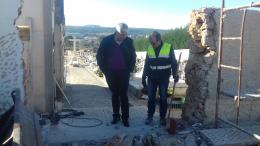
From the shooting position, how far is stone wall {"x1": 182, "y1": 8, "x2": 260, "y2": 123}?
783 cm

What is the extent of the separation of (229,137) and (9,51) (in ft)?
12.0

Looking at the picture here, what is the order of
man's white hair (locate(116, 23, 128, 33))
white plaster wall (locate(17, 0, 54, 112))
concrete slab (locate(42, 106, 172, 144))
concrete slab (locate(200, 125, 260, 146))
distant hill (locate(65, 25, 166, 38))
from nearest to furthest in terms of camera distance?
concrete slab (locate(200, 125, 260, 146)), concrete slab (locate(42, 106, 172, 144)), man's white hair (locate(116, 23, 128, 33)), white plaster wall (locate(17, 0, 54, 112)), distant hill (locate(65, 25, 166, 38))

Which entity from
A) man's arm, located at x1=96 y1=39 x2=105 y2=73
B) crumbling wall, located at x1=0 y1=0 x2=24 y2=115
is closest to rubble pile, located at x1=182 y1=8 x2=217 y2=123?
man's arm, located at x1=96 y1=39 x2=105 y2=73

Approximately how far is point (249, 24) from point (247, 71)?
93 centimetres

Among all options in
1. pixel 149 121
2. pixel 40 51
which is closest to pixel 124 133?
pixel 149 121

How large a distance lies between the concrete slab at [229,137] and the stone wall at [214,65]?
67 centimetres

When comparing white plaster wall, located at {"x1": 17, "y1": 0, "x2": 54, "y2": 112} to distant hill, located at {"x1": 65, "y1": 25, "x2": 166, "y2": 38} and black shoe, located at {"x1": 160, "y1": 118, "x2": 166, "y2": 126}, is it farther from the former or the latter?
distant hill, located at {"x1": 65, "y1": 25, "x2": 166, "y2": 38}

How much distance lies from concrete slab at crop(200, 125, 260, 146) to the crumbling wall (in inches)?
121

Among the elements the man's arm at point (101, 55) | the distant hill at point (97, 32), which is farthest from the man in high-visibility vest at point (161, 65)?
the distant hill at point (97, 32)

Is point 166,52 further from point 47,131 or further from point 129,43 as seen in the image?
point 47,131

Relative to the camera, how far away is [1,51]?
639 centimetres

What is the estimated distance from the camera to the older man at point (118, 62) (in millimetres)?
7797

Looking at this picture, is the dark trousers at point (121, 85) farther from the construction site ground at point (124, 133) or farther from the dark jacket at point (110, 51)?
the construction site ground at point (124, 133)

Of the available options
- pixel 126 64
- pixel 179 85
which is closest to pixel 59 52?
pixel 179 85
